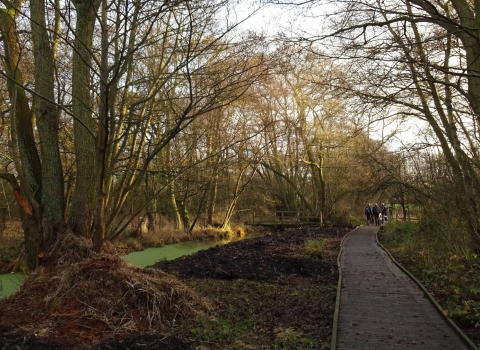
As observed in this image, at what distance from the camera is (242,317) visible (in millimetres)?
6801

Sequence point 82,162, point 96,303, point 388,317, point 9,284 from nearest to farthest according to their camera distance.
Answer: point 96,303 < point 388,317 < point 82,162 < point 9,284

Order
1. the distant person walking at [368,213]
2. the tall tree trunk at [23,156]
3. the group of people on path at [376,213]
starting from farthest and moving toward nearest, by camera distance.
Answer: the distant person walking at [368,213] → the group of people on path at [376,213] → the tall tree trunk at [23,156]

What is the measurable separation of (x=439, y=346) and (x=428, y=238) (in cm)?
728

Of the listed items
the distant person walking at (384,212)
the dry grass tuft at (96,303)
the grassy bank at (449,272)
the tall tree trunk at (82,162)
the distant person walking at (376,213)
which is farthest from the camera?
the distant person walking at (384,212)

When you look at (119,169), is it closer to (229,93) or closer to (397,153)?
(229,93)

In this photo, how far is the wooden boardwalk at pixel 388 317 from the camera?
5.33 meters

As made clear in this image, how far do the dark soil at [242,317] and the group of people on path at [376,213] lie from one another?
2126 cm

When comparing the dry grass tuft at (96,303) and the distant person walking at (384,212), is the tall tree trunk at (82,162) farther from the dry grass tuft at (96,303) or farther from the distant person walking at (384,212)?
the distant person walking at (384,212)

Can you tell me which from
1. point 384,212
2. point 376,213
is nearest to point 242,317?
point 376,213

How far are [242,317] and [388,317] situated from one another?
7.28ft

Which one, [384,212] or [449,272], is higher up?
[384,212]

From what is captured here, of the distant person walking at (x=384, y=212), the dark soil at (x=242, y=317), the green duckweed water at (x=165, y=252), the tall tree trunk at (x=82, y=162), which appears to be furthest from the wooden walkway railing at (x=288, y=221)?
the tall tree trunk at (x=82, y=162)

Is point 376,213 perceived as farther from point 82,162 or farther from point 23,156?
point 23,156

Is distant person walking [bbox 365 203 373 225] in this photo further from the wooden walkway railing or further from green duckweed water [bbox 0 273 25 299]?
green duckweed water [bbox 0 273 25 299]
